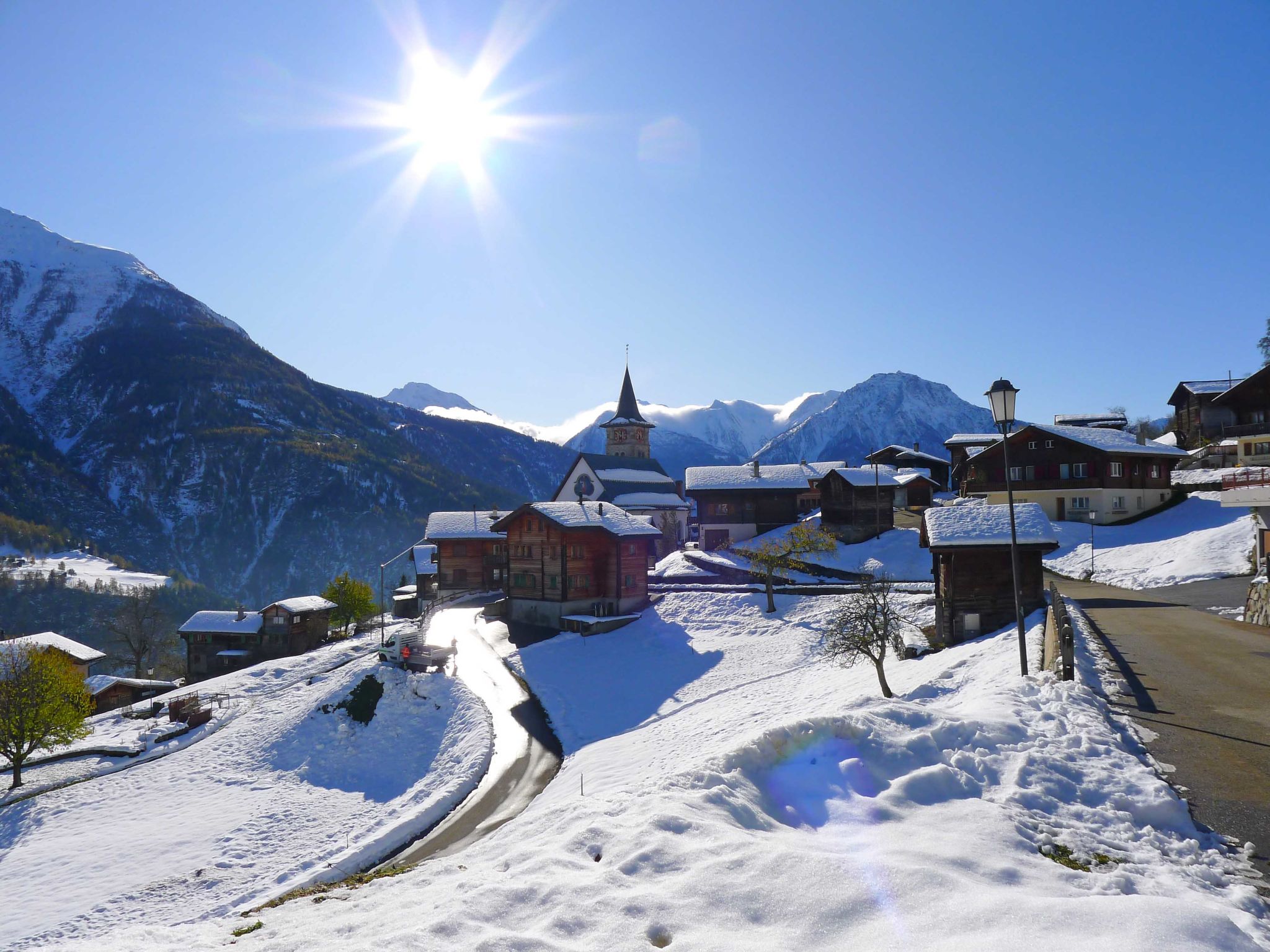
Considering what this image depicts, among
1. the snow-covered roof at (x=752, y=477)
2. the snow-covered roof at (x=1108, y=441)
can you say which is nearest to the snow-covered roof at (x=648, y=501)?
the snow-covered roof at (x=752, y=477)

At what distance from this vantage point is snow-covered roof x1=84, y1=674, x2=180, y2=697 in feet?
212

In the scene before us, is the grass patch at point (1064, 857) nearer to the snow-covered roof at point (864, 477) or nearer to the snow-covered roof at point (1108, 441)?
the snow-covered roof at point (864, 477)

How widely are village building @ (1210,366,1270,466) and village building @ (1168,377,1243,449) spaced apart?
4.04ft

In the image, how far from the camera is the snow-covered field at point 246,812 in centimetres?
2192

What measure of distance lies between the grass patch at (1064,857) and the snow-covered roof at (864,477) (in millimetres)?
54062

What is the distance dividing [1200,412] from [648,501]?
64548mm

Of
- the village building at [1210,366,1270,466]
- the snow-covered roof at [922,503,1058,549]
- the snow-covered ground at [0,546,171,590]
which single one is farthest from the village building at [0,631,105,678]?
the village building at [1210,366,1270,466]

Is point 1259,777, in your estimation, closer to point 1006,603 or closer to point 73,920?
point 1006,603

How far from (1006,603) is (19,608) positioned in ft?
633

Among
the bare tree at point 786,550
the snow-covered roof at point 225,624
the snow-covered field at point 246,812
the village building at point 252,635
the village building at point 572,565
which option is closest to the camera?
the snow-covered field at point 246,812

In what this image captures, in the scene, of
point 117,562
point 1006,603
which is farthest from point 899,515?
point 117,562

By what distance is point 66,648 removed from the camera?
67.8m

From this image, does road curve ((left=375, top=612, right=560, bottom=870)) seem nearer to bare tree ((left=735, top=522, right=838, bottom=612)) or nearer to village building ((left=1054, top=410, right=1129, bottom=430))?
bare tree ((left=735, top=522, right=838, bottom=612))

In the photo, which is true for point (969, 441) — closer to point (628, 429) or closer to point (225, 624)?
point (628, 429)
